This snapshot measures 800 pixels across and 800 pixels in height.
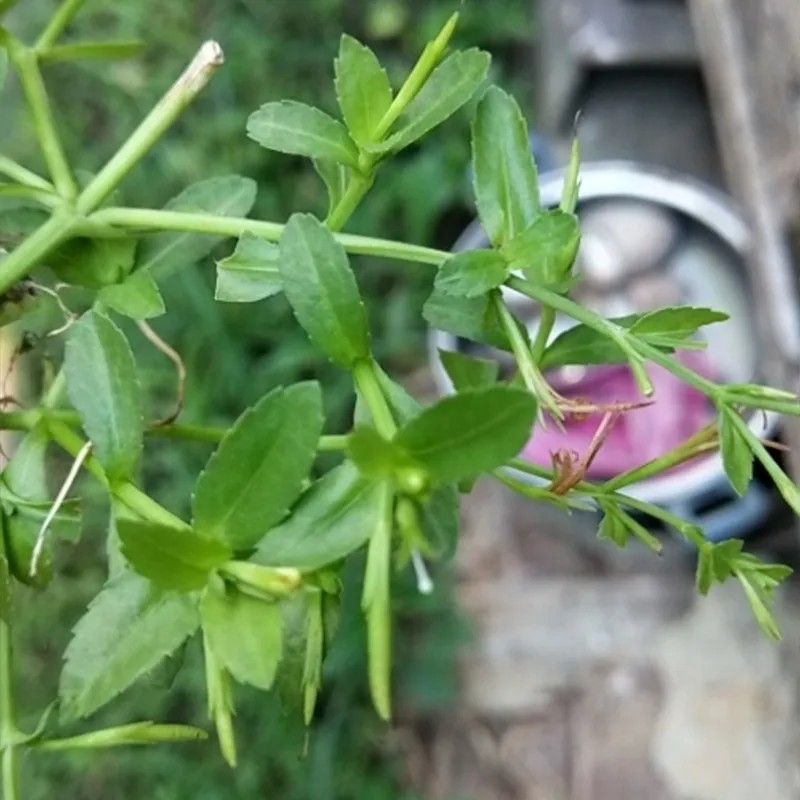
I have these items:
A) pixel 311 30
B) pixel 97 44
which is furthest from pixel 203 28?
pixel 97 44

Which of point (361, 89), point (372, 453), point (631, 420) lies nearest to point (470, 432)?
point (372, 453)

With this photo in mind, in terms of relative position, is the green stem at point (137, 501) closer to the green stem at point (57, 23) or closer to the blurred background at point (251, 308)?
the green stem at point (57, 23)

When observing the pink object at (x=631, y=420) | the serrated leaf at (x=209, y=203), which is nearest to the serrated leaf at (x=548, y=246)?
the serrated leaf at (x=209, y=203)

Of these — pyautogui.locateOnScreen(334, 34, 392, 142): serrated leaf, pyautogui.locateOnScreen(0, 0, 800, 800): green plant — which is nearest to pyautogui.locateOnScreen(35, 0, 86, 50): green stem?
pyautogui.locateOnScreen(0, 0, 800, 800): green plant

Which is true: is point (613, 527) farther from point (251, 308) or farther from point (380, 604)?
point (251, 308)

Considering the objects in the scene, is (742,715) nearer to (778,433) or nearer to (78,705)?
(778,433)

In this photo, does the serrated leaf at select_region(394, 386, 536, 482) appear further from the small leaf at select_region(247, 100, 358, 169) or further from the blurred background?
the blurred background

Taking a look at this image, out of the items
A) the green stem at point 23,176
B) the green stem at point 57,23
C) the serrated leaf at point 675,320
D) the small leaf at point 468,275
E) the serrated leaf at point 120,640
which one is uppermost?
the green stem at point 57,23
